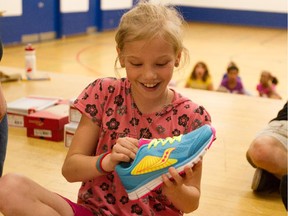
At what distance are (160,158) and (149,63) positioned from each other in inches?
9.8

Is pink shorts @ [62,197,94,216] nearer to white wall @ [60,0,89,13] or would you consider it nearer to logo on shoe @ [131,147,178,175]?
logo on shoe @ [131,147,178,175]

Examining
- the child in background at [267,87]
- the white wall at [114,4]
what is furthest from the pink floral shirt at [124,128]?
the white wall at [114,4]

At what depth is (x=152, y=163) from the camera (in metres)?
1.17

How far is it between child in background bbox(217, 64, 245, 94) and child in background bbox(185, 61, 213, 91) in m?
0.11

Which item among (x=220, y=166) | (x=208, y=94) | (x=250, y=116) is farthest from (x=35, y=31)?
(x=220, y=166)

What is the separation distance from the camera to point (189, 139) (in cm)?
118

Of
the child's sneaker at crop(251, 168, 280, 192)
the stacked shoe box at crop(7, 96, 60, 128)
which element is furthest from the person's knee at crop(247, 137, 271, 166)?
the stacked shoe box at crop(7, 96, 60, 128)

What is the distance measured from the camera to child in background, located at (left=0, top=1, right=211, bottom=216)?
1.26 meters

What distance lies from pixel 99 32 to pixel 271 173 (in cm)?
710

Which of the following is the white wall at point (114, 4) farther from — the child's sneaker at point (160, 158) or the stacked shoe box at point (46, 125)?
the child's sneaker at point (160, 158)

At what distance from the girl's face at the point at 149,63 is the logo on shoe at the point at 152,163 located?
0.20 m

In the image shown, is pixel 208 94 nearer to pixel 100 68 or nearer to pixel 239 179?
pixel 239 179

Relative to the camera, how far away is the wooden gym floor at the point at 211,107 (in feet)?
6.77

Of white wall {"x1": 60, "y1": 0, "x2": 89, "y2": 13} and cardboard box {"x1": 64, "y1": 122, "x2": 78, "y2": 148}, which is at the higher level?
cardboard box {"x1": 64, "y1": 122, "x2": 78, "y2": 148}
